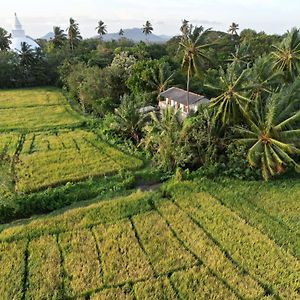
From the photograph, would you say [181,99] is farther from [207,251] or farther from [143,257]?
[143,257]

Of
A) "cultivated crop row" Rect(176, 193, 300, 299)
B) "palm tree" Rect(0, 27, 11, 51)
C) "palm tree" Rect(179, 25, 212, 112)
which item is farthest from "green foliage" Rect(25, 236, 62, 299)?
"palm tree" Rect(0, 27, 11, 51)

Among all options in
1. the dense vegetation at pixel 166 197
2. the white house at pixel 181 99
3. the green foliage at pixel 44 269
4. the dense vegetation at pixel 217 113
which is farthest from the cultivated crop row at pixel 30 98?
the green foliage at pixel 44 269

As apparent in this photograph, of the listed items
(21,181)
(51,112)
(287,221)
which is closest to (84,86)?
(51,112)

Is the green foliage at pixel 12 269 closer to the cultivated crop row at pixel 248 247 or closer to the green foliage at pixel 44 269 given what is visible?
the green foliage at pixel 44 269

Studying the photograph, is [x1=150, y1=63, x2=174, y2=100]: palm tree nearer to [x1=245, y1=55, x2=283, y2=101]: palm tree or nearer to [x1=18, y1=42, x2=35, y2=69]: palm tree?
[x1=245, y1=55, x2=283, y2=101]: palm tree

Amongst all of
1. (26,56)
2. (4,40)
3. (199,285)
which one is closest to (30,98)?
(26,56)
